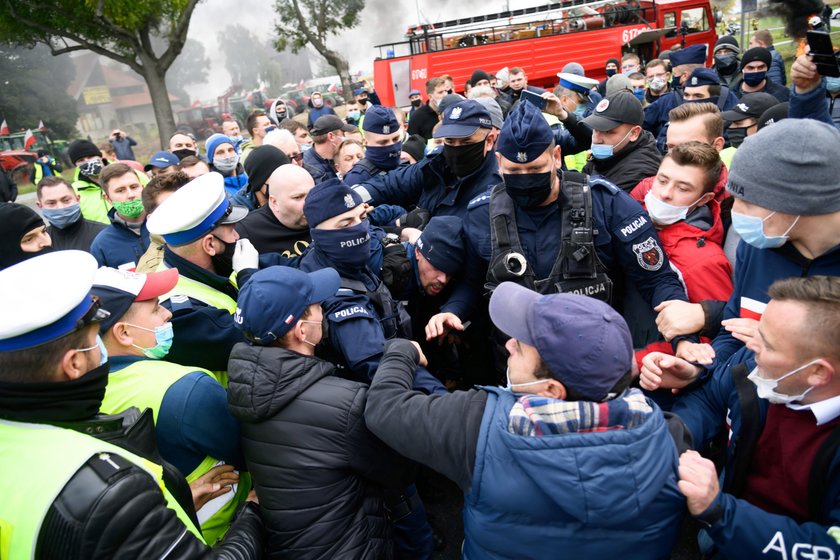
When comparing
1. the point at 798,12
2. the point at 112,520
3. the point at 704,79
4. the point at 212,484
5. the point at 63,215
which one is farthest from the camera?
the point at 798,12

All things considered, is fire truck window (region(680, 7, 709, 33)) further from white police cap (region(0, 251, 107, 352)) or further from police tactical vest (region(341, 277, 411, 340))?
white police cap (region(0, 251, 107, 352))

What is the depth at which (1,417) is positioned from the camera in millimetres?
1482

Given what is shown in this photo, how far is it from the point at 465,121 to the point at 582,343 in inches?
87.0

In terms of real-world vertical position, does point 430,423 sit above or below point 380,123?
below

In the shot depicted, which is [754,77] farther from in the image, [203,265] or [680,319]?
[203,265]

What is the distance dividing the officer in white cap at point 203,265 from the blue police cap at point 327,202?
515mm

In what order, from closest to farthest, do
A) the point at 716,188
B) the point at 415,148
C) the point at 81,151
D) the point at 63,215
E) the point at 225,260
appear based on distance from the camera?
1. the point at 716,188
2. the point at 225,260
3. the point at 63,215
4. the point at 415,148
5. the point at 81,151

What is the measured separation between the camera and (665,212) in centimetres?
277

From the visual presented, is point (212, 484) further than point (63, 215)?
No

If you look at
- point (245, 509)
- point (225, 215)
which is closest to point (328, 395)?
Answer: point (245, 509)

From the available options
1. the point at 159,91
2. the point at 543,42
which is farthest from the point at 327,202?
A: the point at 159,91

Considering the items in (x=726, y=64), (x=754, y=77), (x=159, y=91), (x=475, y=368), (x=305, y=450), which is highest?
(x=159, y=91)

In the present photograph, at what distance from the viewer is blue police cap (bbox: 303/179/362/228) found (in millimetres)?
2676

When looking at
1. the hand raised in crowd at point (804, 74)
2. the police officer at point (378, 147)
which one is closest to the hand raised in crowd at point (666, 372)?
the hand raised in crowd at point (804, 74)
